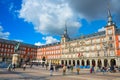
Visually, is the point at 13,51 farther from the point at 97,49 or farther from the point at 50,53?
the point at 97,49

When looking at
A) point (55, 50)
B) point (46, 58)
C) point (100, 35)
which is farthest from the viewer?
point (46, 58)

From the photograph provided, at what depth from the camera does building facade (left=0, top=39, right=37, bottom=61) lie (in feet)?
314

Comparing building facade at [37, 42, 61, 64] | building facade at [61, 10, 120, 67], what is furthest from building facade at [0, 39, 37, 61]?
building facade at [61, 10, 120, 67]

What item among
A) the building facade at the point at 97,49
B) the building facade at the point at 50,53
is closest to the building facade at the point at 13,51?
the building facade at the point at 50,53

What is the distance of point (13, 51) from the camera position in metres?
101

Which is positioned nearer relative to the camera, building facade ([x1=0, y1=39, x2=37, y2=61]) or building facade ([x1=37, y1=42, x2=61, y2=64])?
building facade ([x1=37, y1=42, x2=61, y2=64])

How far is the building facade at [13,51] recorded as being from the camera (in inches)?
3771

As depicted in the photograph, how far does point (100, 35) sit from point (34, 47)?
201 feet

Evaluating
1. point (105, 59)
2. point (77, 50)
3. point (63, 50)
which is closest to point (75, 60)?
point (77, 50)

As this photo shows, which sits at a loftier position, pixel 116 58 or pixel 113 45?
pixel 113 45

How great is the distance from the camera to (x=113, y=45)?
2403 inches

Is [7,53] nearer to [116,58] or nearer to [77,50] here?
[77,50]

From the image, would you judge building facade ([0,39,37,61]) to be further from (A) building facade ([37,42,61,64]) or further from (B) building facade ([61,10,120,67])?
(B) building facade ([61,10,120,67])

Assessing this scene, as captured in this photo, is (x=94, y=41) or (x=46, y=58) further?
(x=46, y=58)
